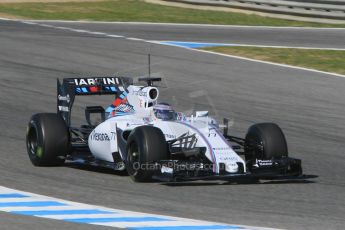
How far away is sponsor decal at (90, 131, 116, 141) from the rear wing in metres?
0.89

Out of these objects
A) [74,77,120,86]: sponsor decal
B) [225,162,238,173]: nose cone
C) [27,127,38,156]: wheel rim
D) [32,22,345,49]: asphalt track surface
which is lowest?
[225,162,238,173]: nose cone

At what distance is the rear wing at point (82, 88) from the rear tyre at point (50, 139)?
0.73 metres

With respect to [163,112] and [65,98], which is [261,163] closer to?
[163,112]

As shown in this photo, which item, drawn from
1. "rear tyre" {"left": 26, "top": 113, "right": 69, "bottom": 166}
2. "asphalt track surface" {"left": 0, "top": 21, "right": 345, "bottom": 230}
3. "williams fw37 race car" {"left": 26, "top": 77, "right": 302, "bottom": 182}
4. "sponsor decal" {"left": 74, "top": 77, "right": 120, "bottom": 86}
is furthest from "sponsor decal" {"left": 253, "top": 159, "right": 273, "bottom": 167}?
"sponsor decal" {"left": 74, "top": 77, "right": 120, "bottom": 86}

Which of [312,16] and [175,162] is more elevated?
[312,16]

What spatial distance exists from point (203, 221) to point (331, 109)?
9.59 metres

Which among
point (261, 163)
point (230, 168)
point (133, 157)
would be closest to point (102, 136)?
point (133, 157)

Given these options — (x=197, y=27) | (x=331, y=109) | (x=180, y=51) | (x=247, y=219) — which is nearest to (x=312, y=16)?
(x=197, y=27)

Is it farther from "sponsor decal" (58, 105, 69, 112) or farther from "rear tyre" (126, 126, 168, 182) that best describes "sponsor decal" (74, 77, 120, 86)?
"rear tyre" (126, 126, 168, 182)

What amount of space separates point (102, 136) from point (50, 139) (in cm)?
68

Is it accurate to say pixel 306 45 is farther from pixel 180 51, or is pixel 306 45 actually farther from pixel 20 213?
pixel 20 213

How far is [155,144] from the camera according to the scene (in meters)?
12.0

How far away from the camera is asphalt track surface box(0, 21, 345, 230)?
10.9 m

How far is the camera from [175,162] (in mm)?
12039
